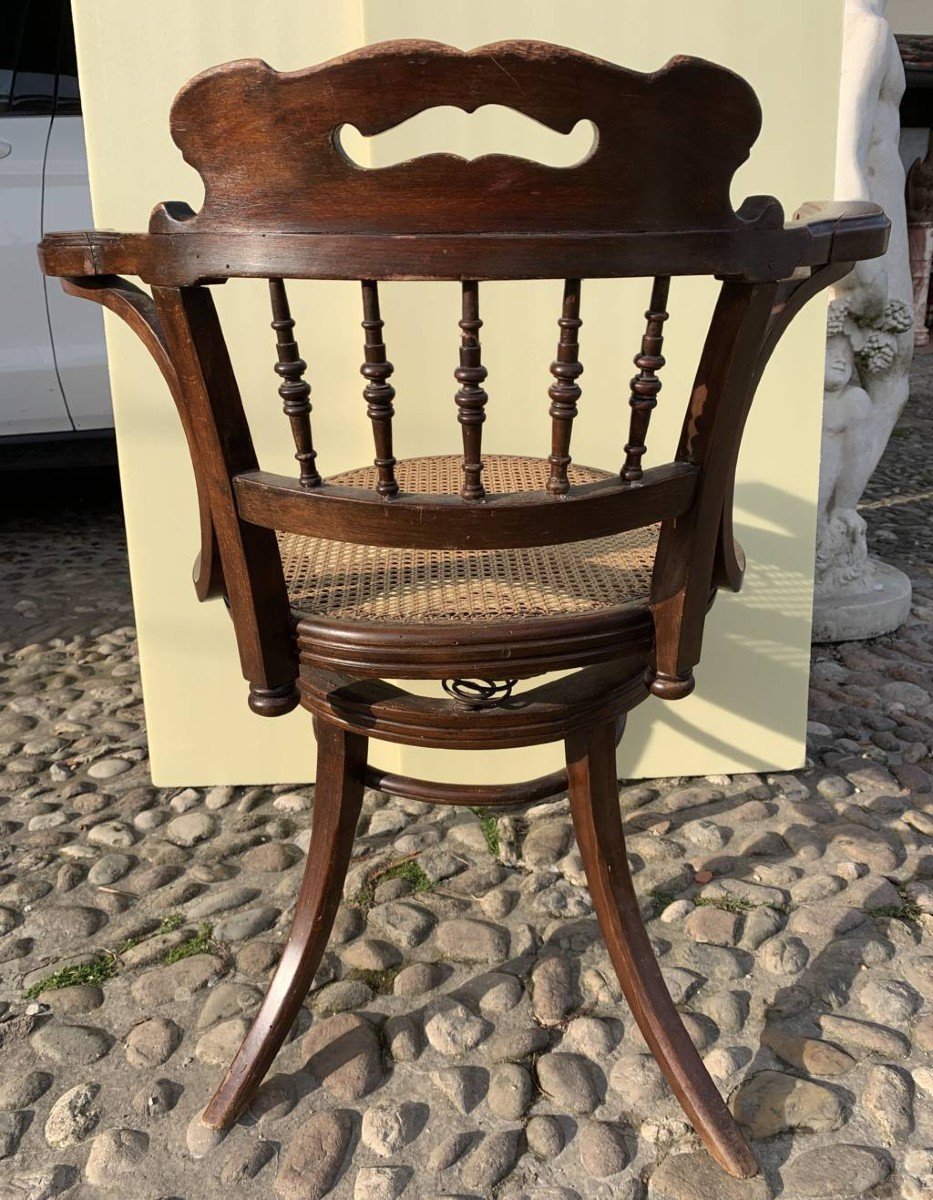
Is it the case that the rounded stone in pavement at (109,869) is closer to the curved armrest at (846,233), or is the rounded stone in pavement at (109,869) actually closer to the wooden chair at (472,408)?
the wooden chair at (472,408)

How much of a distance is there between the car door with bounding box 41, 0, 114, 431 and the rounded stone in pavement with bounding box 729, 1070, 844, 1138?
305 cm

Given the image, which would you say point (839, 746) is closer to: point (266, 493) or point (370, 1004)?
point (370, 1004)

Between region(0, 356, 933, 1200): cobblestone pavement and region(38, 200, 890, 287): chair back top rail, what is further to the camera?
region(0, 356, 933, 1200): cobblestone pavement

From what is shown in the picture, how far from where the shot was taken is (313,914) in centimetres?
157

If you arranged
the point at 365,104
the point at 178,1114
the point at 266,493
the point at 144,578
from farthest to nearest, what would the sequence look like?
the point at 144,578, the point at 178,1114, the point at 266,493, the point at 365,104

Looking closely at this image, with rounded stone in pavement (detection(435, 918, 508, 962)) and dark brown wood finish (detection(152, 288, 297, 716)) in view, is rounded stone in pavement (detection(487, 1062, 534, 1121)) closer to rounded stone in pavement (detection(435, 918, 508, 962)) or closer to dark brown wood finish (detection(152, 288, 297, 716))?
rounded stone in pavement (detection(435, 918, 508, 962))

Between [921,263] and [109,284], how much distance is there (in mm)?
9611

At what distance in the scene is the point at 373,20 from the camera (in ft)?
6.16

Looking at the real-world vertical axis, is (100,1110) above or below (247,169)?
below

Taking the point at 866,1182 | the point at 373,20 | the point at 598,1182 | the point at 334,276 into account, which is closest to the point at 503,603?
the point at 334,276

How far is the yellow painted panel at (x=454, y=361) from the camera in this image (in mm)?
1937

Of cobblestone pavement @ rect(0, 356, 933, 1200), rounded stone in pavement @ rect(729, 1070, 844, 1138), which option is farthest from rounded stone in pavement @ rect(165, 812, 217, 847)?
rounded stone in pavement @ rect(729, 1070, 844, 1138)

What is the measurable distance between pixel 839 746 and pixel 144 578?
1.59m

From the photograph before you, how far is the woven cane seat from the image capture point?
1.28m
